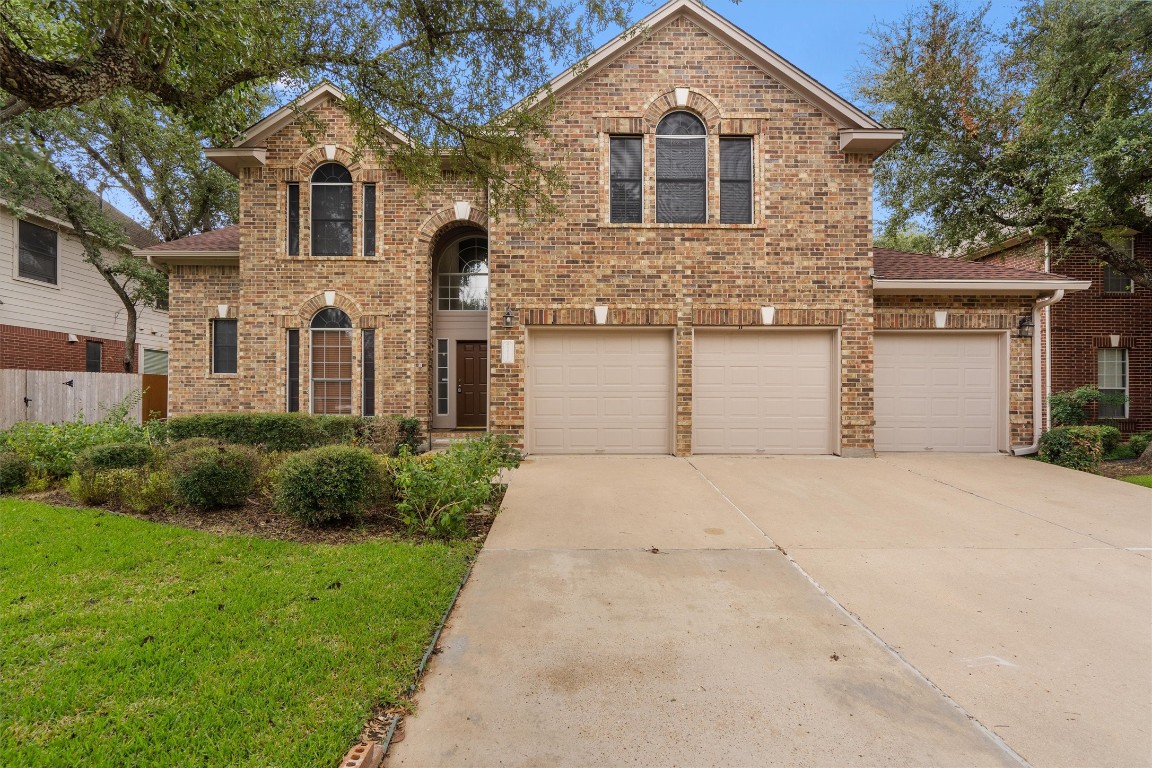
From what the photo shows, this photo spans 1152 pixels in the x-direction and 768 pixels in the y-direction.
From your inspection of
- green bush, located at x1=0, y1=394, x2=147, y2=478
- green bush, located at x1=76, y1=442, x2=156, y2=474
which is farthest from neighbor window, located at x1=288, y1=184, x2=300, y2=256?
green bush, located at x1=76, y1=442, x2=156, y2=474

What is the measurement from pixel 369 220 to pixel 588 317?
18.0 feet

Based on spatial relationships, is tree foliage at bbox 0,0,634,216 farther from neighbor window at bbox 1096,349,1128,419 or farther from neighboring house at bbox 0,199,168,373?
neighbor window at bbox 1096,349,1128,419

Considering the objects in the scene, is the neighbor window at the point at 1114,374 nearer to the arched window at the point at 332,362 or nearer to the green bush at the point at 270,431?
the green bush at the point at 270,431

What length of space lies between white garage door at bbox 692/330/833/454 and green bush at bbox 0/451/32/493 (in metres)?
9.98

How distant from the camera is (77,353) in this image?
46.3 feet

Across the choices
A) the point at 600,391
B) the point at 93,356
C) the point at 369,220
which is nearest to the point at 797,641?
the point at 600,391

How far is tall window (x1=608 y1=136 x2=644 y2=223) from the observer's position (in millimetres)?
9125

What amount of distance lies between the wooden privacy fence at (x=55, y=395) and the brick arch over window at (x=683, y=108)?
11.4 m

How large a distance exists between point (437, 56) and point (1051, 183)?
466 inches

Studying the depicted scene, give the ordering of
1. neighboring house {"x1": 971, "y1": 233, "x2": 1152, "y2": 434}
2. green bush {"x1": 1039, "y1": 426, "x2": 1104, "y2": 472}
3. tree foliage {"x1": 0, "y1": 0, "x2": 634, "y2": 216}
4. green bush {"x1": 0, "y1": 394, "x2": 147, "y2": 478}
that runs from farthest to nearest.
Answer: neighboring house {"x1": 971, "y1": 233, "x2": 1152, "y2": 434} < green bush {"x1": 1039, "y1": 426, "x2": 1104, "y2": 472} < green bush {"x1": 0, "y1": 394, "x2": 147, "y2": 478} < tree foliage {"x1": 0, "y1": 0, "x2": 634, "y2": 216}

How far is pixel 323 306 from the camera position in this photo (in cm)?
1036

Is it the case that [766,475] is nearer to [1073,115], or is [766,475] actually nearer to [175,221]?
[1073,115]

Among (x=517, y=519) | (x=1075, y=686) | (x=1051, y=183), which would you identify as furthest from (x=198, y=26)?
(x=1051, y=183)

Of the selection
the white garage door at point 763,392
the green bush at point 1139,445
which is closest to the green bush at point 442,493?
the white garage door at point 763,392
